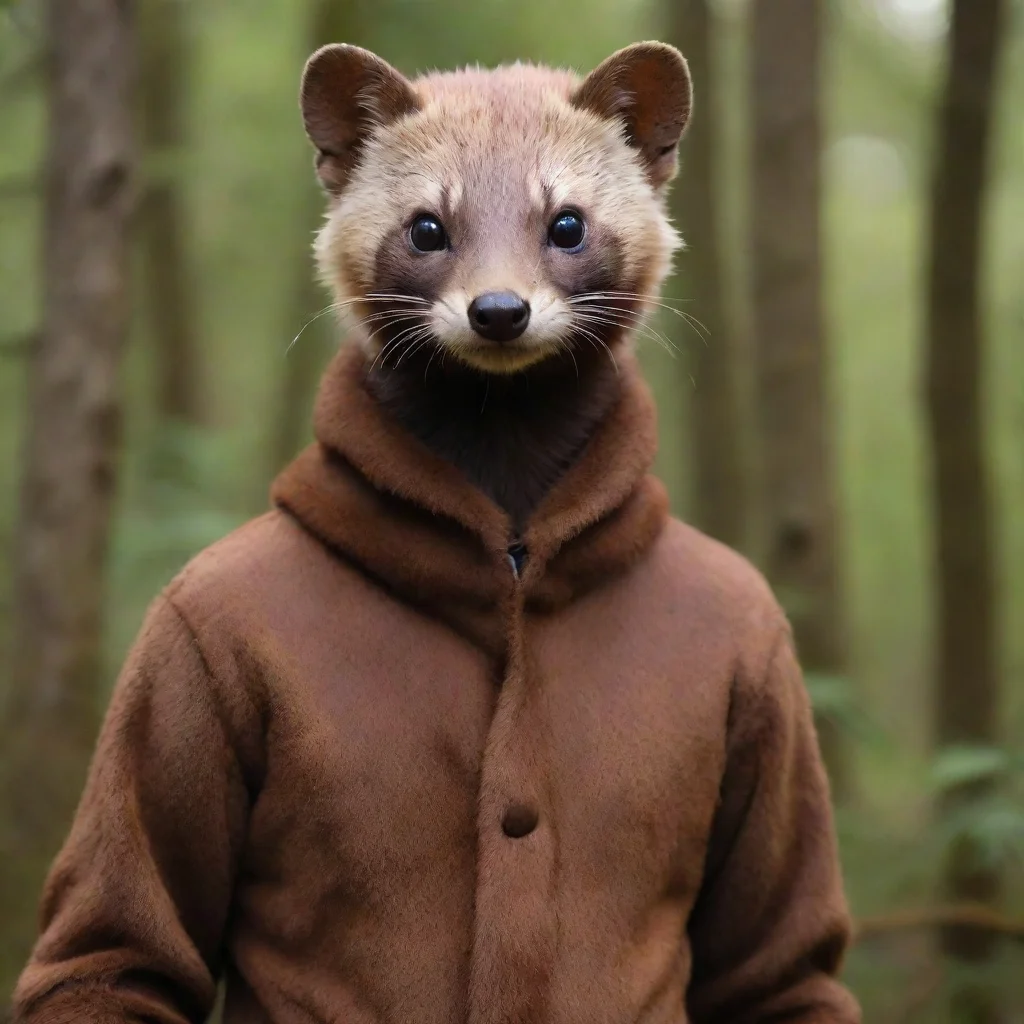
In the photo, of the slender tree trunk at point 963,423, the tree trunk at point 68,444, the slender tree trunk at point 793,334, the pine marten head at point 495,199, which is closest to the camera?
the pine marten head at point 495,199

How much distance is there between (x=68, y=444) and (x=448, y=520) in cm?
277

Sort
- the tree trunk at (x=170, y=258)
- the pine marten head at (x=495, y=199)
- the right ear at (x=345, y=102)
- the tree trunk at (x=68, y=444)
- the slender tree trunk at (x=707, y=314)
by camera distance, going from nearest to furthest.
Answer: the pine marten head at (x=495, y=199) < the right ear at (x=345, y=102) < the tree trunk at (x=68, y=444) < the slender tree trunk at (x=707, y=314) < the tree trunk at (x=170, y=258)

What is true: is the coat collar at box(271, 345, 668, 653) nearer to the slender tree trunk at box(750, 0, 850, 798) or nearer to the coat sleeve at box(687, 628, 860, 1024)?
the coat sleeve at box(687, 628, 860, 1024)

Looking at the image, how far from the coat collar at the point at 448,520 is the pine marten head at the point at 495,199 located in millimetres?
172

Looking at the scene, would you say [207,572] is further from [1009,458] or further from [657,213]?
[1009,458]

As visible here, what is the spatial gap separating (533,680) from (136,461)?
5.87 m

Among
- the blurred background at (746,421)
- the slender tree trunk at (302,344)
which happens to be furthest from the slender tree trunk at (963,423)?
the slender tree trunk at (302,344)

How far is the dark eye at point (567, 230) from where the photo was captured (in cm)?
235

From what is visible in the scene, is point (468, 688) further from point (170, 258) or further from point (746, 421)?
point (170, 258)

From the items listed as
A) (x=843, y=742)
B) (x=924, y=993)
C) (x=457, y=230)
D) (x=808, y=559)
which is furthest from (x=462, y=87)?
(x=843, y=742)

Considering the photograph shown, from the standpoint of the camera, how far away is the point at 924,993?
473 centimetres

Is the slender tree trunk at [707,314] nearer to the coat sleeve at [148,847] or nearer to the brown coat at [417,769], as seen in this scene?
the brown coat at [417,769]

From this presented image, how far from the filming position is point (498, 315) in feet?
7.04

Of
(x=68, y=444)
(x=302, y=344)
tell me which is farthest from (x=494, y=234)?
(x=302, y=344)
